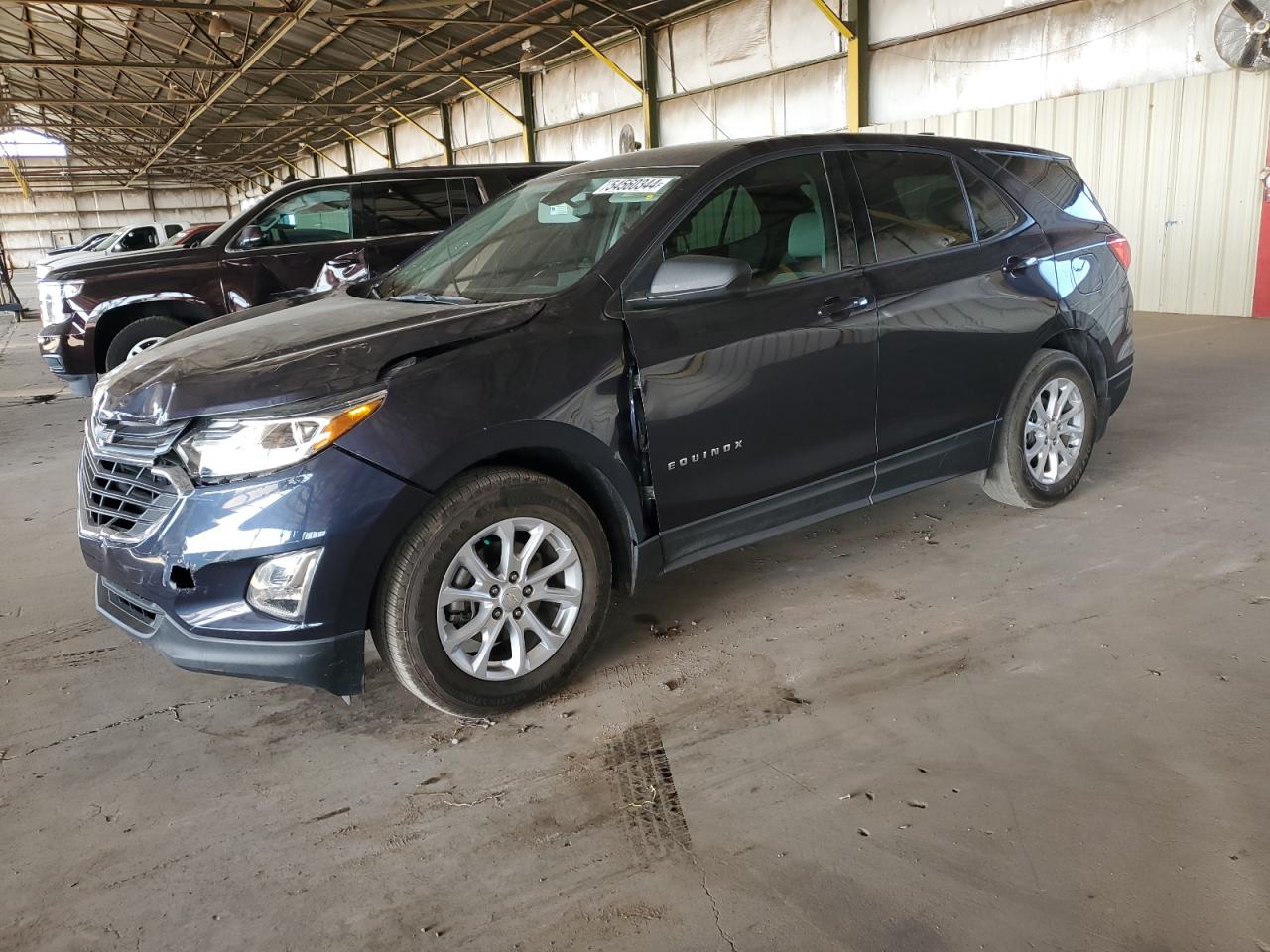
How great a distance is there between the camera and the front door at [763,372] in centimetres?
290

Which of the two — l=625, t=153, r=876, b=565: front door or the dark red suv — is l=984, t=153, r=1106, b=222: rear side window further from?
the dark red suv

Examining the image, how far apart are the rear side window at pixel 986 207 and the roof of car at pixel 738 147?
0.15 meters

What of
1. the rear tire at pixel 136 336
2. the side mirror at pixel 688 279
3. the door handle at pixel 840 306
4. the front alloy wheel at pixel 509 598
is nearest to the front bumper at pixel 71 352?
the rear tire at pixel 136 336

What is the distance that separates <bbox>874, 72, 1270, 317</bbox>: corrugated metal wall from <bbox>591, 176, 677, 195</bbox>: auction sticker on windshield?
8423mm

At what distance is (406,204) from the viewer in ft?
24.8

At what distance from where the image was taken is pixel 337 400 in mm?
2395

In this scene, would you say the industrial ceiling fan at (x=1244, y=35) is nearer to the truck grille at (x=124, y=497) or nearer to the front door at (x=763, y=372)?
the front door at (x=763, y=372)

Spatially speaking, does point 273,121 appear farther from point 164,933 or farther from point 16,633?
point 164,933

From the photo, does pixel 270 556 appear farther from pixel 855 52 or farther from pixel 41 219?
pixel 41 219

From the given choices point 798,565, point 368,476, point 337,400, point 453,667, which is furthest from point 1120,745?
point 337,400

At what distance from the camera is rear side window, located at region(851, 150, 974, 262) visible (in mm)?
3445

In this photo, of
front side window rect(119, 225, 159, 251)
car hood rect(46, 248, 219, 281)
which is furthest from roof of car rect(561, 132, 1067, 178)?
front side window rect(119, 225, 159, 251)

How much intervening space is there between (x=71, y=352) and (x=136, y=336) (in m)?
0.49

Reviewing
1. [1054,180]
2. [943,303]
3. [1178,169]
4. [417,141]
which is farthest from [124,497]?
[417,141]
